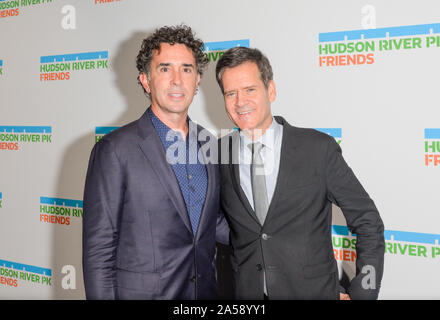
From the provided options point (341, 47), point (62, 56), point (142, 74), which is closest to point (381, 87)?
point (341, 47)

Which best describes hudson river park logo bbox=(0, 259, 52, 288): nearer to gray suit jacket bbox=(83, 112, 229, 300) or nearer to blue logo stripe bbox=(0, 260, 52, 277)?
blue logo stripe bbox=(0, 260, 52, 277)

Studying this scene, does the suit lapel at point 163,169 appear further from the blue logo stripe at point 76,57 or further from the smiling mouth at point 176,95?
the blue logo stripe at point 76,57

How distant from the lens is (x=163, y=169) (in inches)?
70.0

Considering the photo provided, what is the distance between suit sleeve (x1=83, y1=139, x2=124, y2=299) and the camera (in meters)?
1.70

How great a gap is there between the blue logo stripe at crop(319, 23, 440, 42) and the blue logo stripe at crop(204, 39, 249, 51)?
20.2 inches

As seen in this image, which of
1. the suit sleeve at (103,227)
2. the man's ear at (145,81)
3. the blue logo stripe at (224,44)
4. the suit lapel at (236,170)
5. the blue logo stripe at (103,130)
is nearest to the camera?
the suit sleeve at (103,227)

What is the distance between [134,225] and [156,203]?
0.13 m

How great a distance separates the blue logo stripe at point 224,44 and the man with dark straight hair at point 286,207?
33.9 inches

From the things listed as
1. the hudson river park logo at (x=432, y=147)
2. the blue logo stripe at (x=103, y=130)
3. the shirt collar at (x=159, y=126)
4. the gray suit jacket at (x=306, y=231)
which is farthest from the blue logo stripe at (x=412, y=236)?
the blue logo stripe at (x=103, y=130)

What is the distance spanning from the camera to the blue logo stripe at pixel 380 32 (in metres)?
2.26

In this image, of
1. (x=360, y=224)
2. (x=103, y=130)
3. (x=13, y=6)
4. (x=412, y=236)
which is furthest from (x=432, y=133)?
(x=13, y=6)

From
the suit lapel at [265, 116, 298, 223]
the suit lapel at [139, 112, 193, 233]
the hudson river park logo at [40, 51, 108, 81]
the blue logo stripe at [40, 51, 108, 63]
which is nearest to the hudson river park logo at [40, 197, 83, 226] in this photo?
the hudson river park logo at [40, 51, 108, 81]

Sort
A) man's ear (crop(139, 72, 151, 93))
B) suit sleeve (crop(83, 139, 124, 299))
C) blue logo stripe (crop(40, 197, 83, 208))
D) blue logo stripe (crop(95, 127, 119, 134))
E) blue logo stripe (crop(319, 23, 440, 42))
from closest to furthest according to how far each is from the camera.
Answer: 1. suit sleeve (crop(83, 139, 124, 299))
2. man's ear (crop(139, 72, 151, 93))
3. blue logo stripe (crop(319, 23, 440, 42))
4. blue logo stripe (crop(95, 127, 119, 134))
5. blue logo stripe (crop(40, 197, 83, 208))
